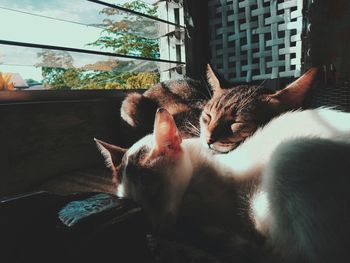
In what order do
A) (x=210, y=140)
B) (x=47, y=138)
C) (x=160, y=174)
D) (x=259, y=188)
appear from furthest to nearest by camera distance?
1. (x=47, y=138)
2. (x=210, y=140)
3. (x=160, y=174)
4. (x=259, y=188)

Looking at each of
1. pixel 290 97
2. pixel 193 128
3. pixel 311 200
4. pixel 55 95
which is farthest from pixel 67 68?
pixel 311 200

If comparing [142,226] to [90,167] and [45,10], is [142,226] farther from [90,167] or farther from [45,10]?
[45,10]

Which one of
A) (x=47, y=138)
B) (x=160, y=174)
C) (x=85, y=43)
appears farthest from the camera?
(x=85, y=43)

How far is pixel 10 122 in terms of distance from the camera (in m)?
1.29

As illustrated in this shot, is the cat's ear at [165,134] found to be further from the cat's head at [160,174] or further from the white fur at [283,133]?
the white fur at [283,133]

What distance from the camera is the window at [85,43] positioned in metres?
1.44

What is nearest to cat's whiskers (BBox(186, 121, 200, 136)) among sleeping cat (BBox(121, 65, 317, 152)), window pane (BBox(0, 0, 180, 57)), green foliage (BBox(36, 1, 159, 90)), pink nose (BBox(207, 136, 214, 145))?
sleeping cat (BBox(121, 65, 317, 152))

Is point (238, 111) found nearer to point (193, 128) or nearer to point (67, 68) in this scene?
point (193, 128)

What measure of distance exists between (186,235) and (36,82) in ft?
4.11

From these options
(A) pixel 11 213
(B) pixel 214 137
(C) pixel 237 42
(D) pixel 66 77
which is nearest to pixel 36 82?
(D) pixel 66 77

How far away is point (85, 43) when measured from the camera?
1.73 meters

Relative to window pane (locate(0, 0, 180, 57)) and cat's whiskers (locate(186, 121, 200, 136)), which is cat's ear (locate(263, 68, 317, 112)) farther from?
window pane (locate(0, 0, 180, 57))

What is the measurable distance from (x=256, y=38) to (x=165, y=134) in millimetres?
1477

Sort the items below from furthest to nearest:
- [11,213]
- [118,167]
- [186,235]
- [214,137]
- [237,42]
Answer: [237,42] < [214,137] < [118,167] < [186,235] < [11,213]
